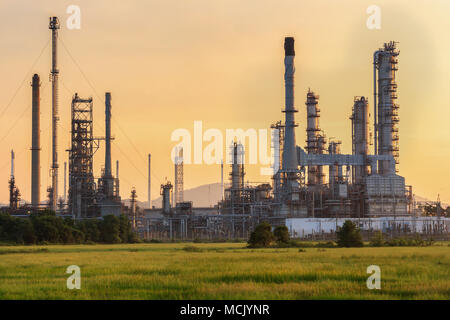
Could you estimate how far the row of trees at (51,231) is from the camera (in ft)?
235

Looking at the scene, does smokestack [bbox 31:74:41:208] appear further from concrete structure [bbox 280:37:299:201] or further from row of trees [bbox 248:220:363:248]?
row of trees [bbox 248:220:363:248]

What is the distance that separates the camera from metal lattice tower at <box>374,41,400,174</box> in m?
96.1

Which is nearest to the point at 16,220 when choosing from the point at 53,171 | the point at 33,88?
the point at 53,171

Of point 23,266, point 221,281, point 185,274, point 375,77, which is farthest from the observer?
point 375,77

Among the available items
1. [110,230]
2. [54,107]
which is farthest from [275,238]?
[54,107]

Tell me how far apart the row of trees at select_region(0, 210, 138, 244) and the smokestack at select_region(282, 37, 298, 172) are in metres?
23.8

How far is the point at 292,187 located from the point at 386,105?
1585 cm

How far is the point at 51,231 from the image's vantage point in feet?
236

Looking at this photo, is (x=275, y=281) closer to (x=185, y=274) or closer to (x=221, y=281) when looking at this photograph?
(x=221, y=281)

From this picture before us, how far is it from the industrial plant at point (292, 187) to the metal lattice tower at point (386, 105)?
0.12 meters

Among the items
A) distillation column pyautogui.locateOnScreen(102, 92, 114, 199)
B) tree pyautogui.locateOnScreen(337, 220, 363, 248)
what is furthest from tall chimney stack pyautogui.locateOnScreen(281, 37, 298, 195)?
tree pyautogui.locateOnScreen(337, 220, 363, 248)

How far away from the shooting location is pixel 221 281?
2664cm

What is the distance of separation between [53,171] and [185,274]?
64.1 meters
